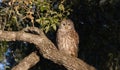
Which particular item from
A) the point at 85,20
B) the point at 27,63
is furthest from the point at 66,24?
the point at 27,63

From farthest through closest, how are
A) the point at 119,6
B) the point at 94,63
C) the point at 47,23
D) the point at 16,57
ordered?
1. the point at 16,57
2. the point at 94,63
3. the point at 119,6
4. the point at 47,23

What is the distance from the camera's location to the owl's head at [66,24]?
8.94 meters

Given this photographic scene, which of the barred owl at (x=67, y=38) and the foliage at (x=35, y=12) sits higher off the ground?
the foliage at (x=35, y=12)

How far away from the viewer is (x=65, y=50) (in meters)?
8.80

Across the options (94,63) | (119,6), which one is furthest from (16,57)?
(119,6)

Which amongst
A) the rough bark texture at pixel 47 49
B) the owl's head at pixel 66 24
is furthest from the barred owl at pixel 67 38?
A: the rough bark texture at pixel 47 49

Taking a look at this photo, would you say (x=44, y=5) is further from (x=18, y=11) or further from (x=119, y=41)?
(x=119, y=41)

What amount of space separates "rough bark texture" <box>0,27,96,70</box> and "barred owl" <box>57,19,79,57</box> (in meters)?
0.34

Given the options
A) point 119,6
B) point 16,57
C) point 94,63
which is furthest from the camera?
point 16,57

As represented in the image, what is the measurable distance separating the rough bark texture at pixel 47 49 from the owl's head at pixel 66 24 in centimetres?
56

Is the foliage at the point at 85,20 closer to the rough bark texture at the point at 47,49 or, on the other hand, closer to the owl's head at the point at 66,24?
the owl's head at the point at 66,24

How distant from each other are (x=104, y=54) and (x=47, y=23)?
180 centimetres

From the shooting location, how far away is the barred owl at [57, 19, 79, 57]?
8836mm

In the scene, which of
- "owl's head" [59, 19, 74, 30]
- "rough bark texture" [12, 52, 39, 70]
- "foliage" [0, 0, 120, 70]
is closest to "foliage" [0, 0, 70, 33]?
"foliage" [0, 0, 120, 70]
